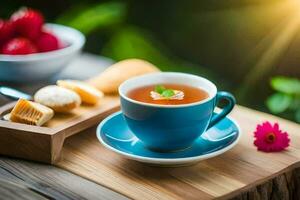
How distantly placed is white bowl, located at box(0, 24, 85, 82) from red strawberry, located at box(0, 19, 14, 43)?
0.18 ft

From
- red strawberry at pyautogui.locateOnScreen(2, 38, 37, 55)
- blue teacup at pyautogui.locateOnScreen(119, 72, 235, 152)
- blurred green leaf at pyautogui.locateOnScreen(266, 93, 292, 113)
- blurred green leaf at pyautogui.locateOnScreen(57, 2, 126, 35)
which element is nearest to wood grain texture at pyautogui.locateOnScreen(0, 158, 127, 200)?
blue teacup at pyautogui.locateOnScreen(119, 72, 235, 152)

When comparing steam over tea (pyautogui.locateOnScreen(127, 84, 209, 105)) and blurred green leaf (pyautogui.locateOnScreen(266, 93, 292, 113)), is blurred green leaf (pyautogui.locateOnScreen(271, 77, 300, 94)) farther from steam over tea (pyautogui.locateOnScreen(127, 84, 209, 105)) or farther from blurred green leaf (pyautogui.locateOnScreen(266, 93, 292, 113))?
steam over tea (pyautogui.locateOnScreen(127, 84, 209, 105))

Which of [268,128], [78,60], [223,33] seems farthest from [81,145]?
[223,33]

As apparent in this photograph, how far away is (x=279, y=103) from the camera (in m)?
1.46

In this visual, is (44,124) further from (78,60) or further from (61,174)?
(78,60)

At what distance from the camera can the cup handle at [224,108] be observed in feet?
3.25

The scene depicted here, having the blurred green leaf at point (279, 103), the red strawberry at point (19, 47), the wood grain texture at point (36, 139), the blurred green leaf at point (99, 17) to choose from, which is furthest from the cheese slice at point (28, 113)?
the blurred green leaf at point (99, 17)

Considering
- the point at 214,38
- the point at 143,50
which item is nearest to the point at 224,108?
the point at 214,38

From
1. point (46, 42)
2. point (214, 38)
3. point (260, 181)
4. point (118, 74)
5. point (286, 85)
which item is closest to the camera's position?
point (260, 181)

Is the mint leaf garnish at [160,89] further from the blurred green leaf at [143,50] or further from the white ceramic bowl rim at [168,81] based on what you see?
the blurred green leaf at [143,50]

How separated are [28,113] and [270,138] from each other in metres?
0.38

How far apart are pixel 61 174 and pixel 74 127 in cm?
9

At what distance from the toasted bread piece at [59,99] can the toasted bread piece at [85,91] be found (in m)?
0.02

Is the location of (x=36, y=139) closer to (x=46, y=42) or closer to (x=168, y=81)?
(x=168, y=81)
